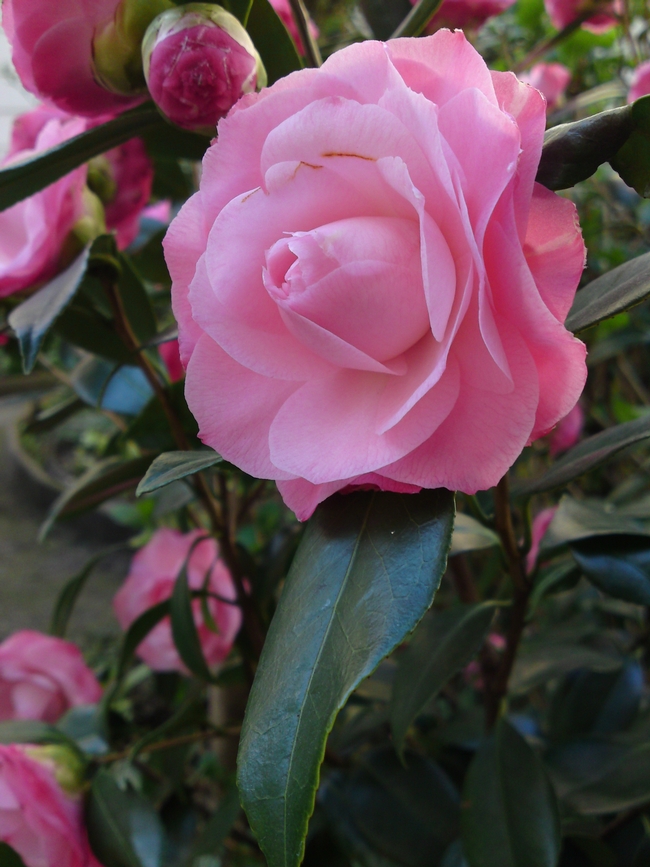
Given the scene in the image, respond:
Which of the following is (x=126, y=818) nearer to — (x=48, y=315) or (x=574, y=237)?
(x=48, y=315)

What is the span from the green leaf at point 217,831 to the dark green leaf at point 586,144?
0.57m

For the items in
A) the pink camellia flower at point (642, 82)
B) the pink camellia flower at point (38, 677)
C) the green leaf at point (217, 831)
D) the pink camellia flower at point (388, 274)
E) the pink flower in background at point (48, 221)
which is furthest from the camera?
the pink camellia flower at point (642, 82)

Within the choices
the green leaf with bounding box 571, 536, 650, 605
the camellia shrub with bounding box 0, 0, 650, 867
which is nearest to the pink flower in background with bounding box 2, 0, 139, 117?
the camellia shrub with bounding box 0, 0, 650, 867

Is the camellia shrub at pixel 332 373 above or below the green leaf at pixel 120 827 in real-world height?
above

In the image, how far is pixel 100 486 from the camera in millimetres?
643

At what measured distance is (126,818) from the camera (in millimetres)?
553

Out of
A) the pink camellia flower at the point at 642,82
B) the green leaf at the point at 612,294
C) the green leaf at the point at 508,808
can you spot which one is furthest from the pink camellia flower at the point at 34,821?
the pink camellia flower at the point at 642,82

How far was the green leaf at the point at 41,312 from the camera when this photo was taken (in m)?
0.38

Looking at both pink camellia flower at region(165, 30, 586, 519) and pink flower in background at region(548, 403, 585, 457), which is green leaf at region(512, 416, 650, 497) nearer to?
pink camellia flower at region(165, 30, 586, 519)

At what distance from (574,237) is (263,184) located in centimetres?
13

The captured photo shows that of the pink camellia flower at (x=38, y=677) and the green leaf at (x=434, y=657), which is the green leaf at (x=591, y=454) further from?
the pink camellia flower at (x=38, y=677)

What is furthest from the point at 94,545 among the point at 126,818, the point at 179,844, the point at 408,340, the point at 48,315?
the point at 408,340

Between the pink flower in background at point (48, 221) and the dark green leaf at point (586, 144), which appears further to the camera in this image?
the pink flower in background at point (48, 221)

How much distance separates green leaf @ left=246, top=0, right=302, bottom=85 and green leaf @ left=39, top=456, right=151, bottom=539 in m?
0.34
